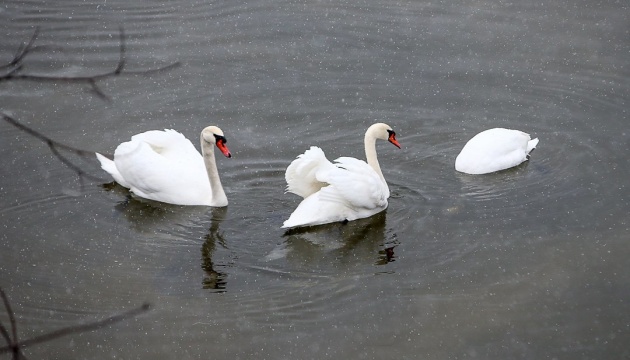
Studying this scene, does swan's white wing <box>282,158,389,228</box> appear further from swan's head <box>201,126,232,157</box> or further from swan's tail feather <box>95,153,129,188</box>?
swan's tail feather <box>95,153,129,188</box>

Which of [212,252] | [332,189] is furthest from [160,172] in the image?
[332,189]

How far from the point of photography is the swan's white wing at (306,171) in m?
9.09

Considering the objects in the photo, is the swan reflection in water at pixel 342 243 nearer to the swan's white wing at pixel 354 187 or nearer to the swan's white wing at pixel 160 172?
the swan's white wing at pixel 354 187

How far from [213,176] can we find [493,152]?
2.97 meters

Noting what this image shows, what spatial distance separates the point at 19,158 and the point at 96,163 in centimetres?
88

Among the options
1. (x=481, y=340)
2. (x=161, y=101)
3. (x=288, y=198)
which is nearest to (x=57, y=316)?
(x=288, y=198)

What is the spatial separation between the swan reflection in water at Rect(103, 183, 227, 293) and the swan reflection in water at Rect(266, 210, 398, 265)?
0.58 m

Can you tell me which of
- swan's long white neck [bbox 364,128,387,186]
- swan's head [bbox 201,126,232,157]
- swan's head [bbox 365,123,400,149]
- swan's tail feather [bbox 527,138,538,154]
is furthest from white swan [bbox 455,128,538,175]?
swan's head [bbox 201,126,232,157]

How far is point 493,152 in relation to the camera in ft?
32.3

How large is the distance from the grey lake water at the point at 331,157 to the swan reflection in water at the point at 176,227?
0.09ft

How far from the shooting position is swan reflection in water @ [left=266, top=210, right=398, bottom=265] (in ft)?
28.0

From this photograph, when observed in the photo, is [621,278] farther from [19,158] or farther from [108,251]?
[19,158]

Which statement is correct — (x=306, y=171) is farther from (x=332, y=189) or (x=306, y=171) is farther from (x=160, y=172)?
(x=160, y=172)

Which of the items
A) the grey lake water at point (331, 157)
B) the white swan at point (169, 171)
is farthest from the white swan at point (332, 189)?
the white swan at point (169, 171)
